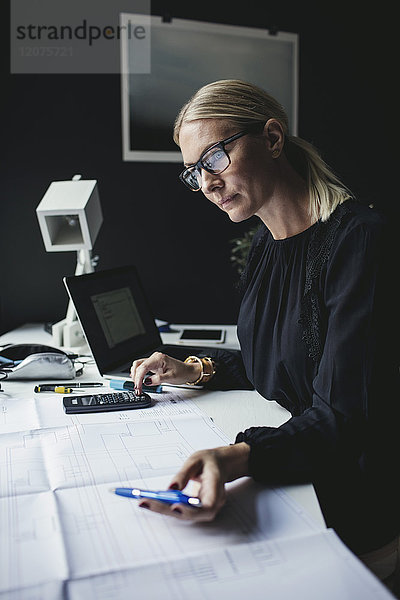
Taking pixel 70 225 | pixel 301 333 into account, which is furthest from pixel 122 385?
pixel 70 225

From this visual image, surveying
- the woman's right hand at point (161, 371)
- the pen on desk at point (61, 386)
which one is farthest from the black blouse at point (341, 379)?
the pen on desk at point (61, 386)

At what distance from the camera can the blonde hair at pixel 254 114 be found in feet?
3.87

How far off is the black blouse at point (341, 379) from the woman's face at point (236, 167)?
0.46ft

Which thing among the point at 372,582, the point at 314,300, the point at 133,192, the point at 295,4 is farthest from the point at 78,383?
the point at 295,4

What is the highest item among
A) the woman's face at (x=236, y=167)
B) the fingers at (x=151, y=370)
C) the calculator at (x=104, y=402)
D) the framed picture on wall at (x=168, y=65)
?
the framed picture on wall at (x=168, y=65)

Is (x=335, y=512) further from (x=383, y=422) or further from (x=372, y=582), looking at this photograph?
(x=372, y=582)

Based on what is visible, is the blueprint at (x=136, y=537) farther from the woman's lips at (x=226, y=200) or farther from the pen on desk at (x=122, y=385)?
the woman's lips at (x=226, y=200)

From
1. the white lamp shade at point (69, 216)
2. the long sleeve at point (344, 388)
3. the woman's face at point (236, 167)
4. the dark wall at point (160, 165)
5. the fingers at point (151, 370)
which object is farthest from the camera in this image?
the dark wall at point (160, 165)

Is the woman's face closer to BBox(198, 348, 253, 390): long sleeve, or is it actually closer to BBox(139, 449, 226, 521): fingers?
BBox(198, 348, 253, 390): long sleeve

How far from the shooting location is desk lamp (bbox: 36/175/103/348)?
1946 mm

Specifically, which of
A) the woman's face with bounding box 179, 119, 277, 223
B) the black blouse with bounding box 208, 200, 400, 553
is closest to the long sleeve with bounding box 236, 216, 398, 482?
the black blouse with bounding box 208, 200, 400, 553

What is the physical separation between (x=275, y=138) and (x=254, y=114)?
72mm

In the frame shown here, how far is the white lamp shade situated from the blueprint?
1050mm

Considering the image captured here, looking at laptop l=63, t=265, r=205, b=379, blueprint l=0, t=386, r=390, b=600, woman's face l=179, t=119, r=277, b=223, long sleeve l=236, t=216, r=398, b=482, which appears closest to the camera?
blueprint l=0, t=386, r=390, b=600
